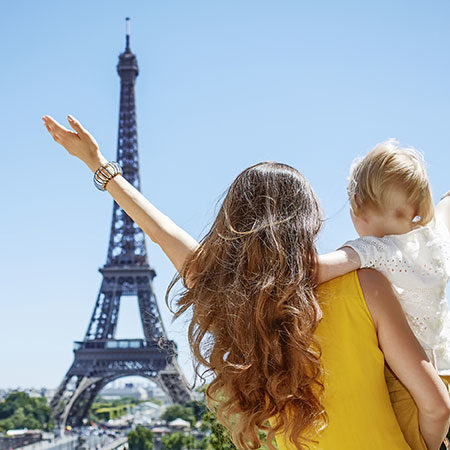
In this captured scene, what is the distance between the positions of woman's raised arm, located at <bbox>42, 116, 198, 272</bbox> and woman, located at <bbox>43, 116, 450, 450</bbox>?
0.60 feet

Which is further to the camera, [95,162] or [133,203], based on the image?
[95,162]

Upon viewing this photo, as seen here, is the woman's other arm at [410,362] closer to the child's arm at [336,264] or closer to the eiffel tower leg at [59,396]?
the child's arm at [336,264]

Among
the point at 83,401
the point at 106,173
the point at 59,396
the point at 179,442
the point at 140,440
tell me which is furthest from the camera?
the point at 140,440

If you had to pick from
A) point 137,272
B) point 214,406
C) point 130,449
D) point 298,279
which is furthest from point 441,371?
point 130,449

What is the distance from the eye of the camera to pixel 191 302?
6.66ft

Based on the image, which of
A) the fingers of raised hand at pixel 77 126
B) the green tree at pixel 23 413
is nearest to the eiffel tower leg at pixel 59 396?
the green tree at pixel 23 413

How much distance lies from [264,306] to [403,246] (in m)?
0.41

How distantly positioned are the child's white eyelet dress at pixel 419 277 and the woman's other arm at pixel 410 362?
10 centimetres

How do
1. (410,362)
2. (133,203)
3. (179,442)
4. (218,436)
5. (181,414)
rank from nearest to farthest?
1. (410,362)
2. (133,203)
3. (218,436)
4. (179,442)
5. (181,414)

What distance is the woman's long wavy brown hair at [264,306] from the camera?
175 centimetres

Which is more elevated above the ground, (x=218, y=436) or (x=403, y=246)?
(x=218, y=436)

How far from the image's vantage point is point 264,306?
1.79 m

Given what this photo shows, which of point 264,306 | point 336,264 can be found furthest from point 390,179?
point 264,306

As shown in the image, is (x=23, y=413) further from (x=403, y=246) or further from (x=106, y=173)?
(x=403, y=246)
